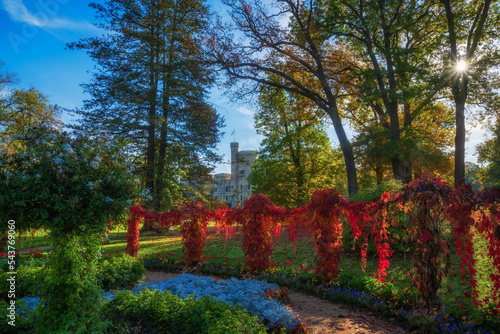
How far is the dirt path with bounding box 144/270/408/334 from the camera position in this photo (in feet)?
16.2

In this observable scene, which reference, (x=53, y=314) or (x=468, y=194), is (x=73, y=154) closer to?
(x=53, y=314)

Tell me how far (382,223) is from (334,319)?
6.56 ft

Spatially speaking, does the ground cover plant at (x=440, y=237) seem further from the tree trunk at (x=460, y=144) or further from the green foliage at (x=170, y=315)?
the tree trunk at (x=460, y=144)

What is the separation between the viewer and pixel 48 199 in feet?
10.7

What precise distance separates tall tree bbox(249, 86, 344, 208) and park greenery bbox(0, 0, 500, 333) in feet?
0.53

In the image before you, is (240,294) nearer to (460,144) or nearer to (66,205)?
(66,205)

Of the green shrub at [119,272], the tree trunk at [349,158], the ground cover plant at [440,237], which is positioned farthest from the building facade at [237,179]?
the ground cover plant at [440,237]

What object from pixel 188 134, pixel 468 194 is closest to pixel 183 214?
pixel 468 194

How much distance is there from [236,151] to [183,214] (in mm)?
53940

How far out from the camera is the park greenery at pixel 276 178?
11.6ft

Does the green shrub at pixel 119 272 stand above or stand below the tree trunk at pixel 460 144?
below

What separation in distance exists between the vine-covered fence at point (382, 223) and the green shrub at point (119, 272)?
7.67 ft

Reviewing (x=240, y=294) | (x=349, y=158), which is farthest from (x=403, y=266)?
(x=349, y=158)

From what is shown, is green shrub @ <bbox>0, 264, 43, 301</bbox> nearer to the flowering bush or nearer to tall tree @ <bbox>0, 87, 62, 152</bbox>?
the flowering bush
